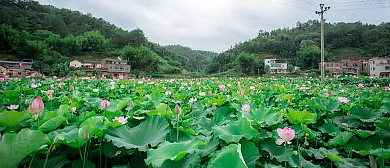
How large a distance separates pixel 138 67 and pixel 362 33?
67.0 metres

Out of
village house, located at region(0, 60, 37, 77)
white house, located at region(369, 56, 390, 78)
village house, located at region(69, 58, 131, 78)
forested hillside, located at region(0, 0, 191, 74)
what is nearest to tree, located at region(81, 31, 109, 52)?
forested hillside, located at region(0, 0, 191, 74)

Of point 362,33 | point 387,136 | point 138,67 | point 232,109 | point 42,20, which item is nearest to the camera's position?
point 387,136

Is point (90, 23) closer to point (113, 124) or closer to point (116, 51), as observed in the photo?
point (116, 51)

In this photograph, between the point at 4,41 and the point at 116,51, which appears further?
the point at 116,51

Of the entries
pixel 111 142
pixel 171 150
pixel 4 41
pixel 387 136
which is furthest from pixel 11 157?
pixel 4 41

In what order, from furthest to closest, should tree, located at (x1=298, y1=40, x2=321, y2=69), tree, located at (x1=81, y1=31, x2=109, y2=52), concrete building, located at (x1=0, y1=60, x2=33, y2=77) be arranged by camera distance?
tree, located at (x1=81, y1=31, x2=109, y2=52) → tree, located at (x1=298, y1=40, x2=321, y2=69) → concrete building, located at (x1=0, y1=60, x2=33, y2=77)

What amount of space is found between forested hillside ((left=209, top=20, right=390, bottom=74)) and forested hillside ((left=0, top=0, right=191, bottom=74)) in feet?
57.4

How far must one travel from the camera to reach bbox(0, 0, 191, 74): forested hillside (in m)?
42.2

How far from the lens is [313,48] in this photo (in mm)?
54812

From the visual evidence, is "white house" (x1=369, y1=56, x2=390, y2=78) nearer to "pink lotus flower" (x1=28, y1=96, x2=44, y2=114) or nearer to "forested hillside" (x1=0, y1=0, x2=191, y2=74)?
"forested hillside" (x1=0, y1=0, x2=191, y2=74)

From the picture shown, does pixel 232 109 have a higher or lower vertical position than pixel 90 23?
lower

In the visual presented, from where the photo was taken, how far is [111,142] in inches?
38.3

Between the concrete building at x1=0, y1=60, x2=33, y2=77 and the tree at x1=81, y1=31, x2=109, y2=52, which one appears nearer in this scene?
the concrete building at x1=0, y1=60, x2=33, y2=77

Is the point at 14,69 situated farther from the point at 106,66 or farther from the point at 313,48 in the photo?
the point at 313,48
